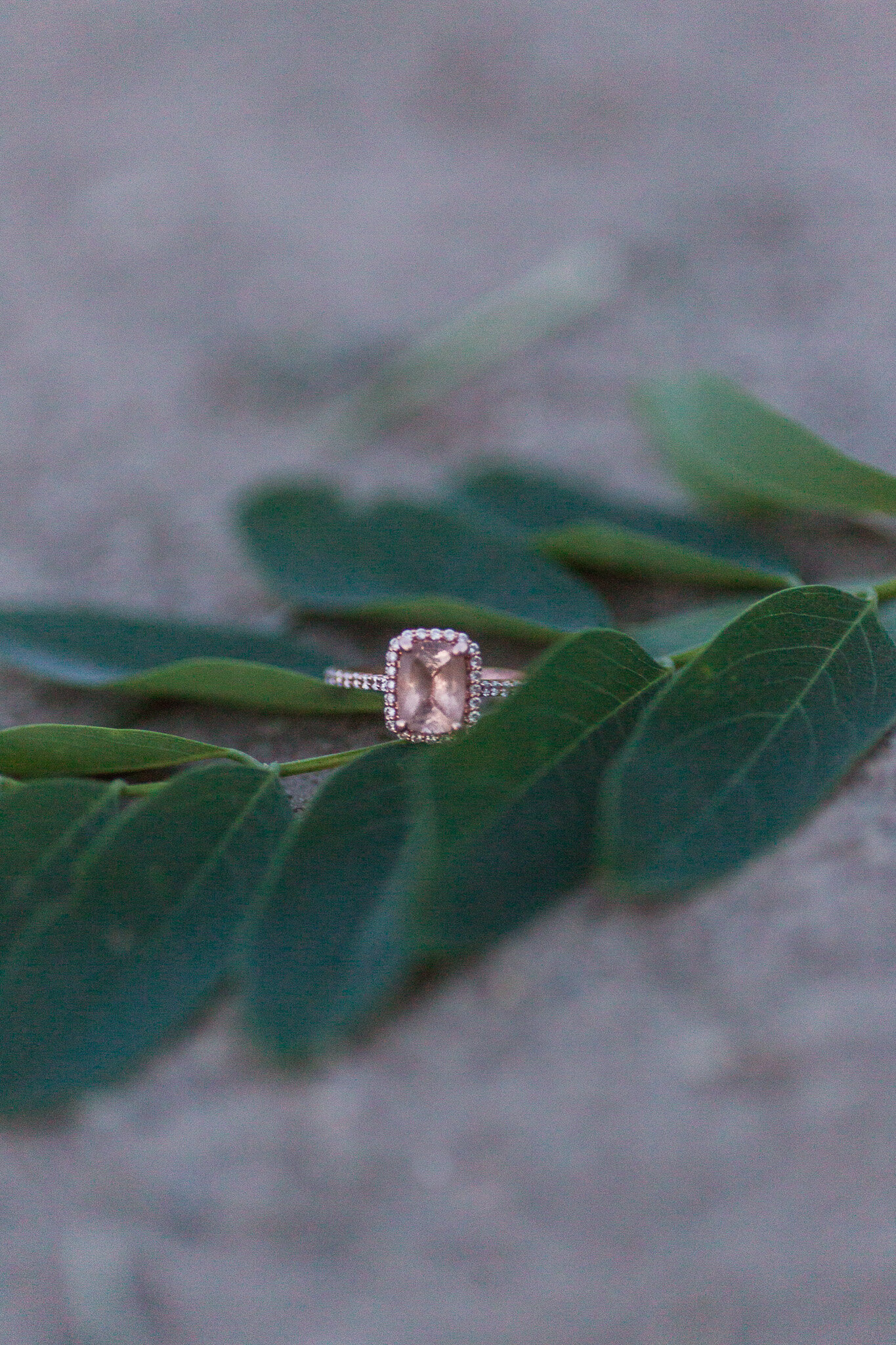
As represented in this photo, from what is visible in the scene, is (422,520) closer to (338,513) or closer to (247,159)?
(338,513)

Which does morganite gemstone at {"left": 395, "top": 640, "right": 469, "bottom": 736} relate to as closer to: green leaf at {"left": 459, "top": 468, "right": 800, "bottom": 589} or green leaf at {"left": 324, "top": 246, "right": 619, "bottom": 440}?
green leaf at {"left": 459, "top": 468, "right": 800, "bottom": 589}

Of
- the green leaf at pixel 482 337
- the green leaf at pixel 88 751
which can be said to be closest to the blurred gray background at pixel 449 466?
the green leaf at pixel 482 337

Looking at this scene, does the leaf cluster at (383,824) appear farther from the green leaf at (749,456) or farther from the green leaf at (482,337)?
the green leaf at (482,337)

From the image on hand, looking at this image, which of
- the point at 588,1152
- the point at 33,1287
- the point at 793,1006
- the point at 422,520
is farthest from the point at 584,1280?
the point at 422,520

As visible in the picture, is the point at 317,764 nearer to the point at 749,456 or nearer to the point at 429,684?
the point at 429,684

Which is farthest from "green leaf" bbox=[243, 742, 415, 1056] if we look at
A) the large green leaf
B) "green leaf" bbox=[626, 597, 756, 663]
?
"green leaf" bbox=[626, 597, 756, 663]

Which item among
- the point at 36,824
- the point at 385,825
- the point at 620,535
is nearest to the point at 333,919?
the point at 385,825
